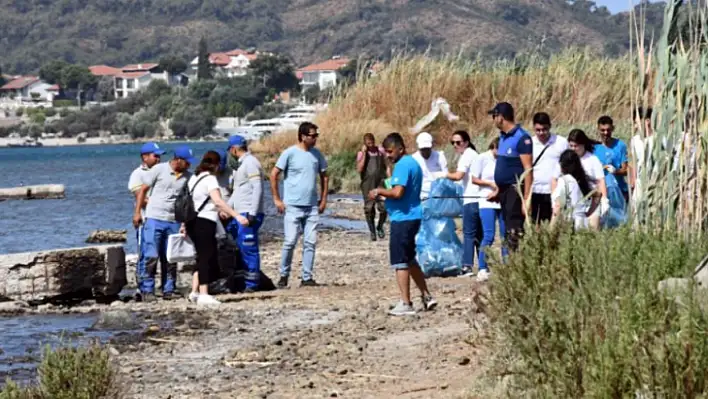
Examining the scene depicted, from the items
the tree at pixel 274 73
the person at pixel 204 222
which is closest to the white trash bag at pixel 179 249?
the person at pixel 204 222

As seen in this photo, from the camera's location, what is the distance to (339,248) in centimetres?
2017

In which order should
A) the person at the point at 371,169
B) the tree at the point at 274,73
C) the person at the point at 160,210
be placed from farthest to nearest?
the tree at the point at 274,73 < the person at the point at 371,169 < the person at the point at 160,210

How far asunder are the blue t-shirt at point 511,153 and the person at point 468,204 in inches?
77.3

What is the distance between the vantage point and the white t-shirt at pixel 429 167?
1491 cm

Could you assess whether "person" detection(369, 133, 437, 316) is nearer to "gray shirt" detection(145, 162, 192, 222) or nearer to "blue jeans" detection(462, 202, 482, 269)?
"blue jeans" detection(462, 202, 482, 269)

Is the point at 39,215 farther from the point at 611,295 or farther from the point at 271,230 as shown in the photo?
the point at 611,295

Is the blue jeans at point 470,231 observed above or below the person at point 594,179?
below

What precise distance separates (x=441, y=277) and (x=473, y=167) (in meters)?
1.40

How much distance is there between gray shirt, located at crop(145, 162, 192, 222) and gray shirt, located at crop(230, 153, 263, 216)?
555 mm

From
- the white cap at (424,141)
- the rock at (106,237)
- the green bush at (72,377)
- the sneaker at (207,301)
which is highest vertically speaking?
the white cap at (424,141)

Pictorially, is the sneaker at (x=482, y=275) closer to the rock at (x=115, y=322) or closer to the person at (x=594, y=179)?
the person at (x=594, y=179)

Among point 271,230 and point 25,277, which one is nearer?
point 25,277

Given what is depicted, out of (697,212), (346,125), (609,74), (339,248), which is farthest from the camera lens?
(346,125)

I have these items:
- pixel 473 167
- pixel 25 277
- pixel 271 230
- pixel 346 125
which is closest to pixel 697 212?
pixel 473 167
